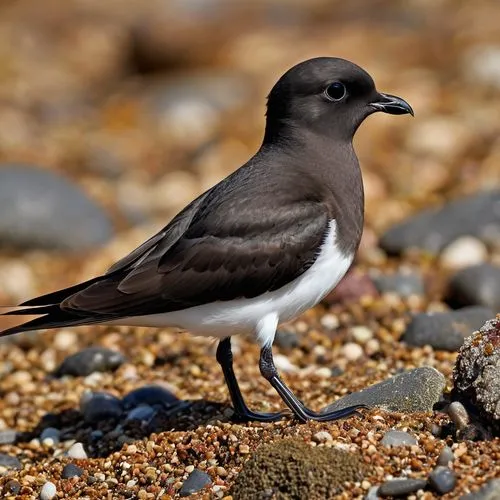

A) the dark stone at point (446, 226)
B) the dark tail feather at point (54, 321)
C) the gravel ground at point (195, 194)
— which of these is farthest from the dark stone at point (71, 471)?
the dark stone at point (446, 226)

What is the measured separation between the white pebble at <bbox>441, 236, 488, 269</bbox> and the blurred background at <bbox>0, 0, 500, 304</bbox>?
2.37 ft

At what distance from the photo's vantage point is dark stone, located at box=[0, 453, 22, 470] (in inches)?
267

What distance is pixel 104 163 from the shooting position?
45.4 ft

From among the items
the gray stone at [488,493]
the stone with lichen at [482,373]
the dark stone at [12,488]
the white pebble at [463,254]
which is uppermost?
the stone with lichen at [482,373]

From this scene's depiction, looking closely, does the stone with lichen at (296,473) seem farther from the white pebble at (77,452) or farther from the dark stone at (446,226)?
the dark stone at (446,226)

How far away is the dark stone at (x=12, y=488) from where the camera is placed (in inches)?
242

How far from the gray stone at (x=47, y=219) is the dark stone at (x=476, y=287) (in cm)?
412

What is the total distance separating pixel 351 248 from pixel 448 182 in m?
6.12

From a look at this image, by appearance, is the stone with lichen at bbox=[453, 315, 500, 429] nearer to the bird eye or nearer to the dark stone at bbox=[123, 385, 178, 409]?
the bird eye

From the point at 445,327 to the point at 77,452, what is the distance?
9.40ft

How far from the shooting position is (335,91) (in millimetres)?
6637

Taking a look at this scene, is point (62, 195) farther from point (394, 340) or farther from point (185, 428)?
point (185, 428)

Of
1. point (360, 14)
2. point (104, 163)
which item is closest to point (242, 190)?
point (104, 163)

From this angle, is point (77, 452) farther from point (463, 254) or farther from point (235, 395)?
point (463, 254)
